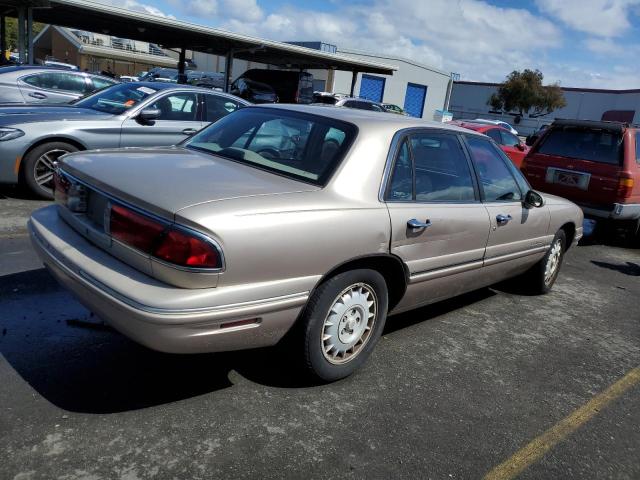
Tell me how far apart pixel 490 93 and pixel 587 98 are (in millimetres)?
9981

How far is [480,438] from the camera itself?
113 inches

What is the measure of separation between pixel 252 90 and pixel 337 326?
17522 millimetres

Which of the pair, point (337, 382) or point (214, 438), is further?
point (337, 382)

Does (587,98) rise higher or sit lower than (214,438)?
higher

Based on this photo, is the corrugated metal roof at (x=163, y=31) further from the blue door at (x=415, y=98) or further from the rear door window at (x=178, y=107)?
the blue door at (x=415, y=98)

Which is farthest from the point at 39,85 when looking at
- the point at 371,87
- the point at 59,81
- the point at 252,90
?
the point at 371,87

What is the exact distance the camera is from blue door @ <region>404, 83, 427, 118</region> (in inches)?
1774

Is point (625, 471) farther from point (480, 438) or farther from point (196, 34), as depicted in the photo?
point (196, 34)

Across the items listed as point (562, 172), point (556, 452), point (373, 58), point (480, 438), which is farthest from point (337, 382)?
point (373, 58)

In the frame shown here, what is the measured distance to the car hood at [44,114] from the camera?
247 inches

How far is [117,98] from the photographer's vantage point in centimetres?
742

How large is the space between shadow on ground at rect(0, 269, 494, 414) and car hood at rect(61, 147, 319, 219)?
93 centimetres

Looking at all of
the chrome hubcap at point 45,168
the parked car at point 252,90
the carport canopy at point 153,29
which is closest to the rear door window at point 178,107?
the chrome hubcap at point 45,168

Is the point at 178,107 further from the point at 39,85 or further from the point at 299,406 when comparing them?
the point at 299,406
